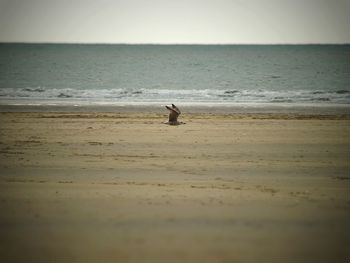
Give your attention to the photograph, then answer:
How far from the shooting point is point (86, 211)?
4.81 meters

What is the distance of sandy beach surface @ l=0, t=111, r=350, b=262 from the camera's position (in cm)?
390

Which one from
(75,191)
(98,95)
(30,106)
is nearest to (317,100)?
(98,95)

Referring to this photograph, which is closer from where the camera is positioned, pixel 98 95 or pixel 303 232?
pixel 303 232

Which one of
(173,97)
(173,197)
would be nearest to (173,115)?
(173,197)

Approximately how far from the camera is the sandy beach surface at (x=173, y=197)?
3.90 meters

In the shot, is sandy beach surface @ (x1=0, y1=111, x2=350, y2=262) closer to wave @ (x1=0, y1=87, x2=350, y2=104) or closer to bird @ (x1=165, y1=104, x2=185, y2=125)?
bird @ (x1=165, y1=104, x2=185, y2=125)

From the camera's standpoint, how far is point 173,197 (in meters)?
5.34

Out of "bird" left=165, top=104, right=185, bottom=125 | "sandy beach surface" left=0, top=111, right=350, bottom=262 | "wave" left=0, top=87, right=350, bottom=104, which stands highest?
"wave" left=0, top=87, right=350, bottom=104

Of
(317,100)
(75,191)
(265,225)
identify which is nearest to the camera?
(265,225)

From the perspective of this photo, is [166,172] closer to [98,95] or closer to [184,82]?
[98,95]

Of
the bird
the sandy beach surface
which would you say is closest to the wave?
the bird

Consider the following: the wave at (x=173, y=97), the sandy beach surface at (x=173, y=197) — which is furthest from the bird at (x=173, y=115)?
the wave at (x=173, y=97)

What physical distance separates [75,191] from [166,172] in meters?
1.75

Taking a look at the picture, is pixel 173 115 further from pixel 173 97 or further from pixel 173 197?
pixel 173 97
